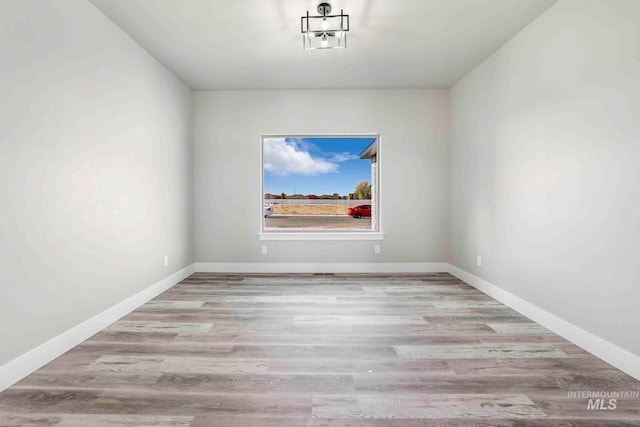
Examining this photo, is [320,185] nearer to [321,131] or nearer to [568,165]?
[321,131]

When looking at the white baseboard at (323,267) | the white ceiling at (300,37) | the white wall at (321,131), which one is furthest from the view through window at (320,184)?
the white ceiling at (300,37)

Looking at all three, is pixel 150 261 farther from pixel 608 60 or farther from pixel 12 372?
pixel 608 60

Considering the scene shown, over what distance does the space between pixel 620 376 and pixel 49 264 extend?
3800 millimetres

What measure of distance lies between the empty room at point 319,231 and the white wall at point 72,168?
0.05ft

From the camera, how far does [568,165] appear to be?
2.39m

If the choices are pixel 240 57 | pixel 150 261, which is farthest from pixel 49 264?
pixel 240 57

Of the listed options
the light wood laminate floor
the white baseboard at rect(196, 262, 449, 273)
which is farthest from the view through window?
the light wood laminate floor

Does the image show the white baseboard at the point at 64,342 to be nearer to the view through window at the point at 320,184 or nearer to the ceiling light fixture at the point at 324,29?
the view through window at the point at 320,184

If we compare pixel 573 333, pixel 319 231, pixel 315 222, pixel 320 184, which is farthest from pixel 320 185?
pixel 573 333

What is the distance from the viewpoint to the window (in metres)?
4.67

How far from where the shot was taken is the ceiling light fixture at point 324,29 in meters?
2.60

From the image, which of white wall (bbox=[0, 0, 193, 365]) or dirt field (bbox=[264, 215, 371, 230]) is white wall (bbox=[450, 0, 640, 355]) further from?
white wall (bbox=[0, 0, 193, 365])

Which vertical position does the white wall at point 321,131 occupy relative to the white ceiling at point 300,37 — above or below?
below

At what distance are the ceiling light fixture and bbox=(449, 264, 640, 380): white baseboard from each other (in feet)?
9.94
